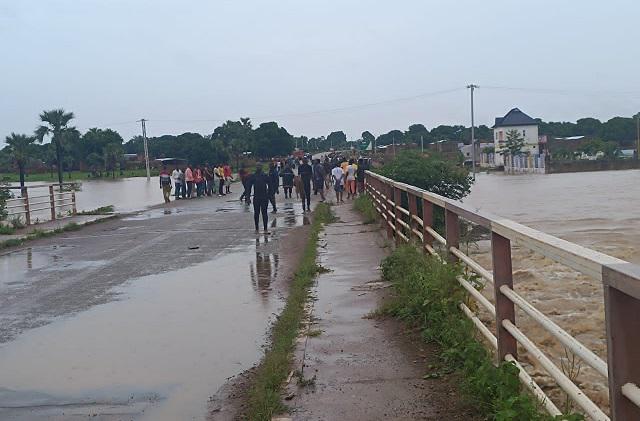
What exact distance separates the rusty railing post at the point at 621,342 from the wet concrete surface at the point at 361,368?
172 cm

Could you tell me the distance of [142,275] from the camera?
39.2ft

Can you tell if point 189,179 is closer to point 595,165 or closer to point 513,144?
point 595,165

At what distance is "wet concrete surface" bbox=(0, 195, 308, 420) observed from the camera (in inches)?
234

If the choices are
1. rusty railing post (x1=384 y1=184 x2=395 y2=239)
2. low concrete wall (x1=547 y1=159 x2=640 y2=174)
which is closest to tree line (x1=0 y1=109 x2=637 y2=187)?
low concrete wall (x1=547 y1=159 x2=640 y2=174)

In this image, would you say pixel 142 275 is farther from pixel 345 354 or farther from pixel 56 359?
pixel 345 354

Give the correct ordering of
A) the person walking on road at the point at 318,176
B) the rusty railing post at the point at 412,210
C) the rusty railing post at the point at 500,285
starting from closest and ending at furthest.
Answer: the rusty railing post at the point at 500,285
the rusty railing post at the point at 412,210
the person walking on road at the point at 318,176

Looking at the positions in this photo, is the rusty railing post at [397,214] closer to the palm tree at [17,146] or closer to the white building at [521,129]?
the palm tree at [17,146]

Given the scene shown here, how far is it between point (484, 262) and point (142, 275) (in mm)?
5251

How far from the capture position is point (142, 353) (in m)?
7.16

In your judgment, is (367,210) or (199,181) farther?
(199,181)

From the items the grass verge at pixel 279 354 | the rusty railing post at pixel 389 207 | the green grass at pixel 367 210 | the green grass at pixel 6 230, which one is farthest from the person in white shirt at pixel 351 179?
the grass verge at pixel 279 354

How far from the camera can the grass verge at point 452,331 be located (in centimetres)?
426

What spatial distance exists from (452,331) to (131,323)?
390 cm

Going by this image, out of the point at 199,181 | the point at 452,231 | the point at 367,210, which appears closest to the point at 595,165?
the point at 199,181
